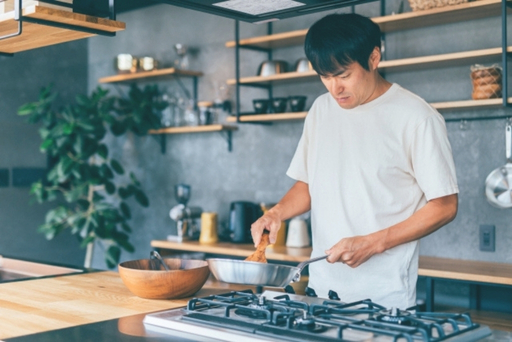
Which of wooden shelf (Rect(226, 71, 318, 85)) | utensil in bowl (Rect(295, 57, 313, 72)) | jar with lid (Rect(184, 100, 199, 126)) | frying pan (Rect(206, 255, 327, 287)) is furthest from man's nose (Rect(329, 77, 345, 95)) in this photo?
jar with lid (Rect(184, 100, 199, 126))

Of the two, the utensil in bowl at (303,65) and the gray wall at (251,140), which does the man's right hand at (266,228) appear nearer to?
the gray wall at (251,140)

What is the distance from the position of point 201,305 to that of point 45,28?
1029 millimetres

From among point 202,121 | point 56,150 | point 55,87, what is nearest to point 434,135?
point 202,121

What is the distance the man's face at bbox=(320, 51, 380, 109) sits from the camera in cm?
189

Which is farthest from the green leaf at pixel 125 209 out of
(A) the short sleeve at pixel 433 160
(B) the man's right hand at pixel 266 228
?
(A) the short sleeve at pixel 433 160

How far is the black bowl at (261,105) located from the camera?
4082 millimetres

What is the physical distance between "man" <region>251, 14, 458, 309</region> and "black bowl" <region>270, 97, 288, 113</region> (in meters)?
1.84

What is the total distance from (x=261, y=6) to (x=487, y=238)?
2097 millimetres

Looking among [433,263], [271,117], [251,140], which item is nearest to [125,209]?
[251,140]

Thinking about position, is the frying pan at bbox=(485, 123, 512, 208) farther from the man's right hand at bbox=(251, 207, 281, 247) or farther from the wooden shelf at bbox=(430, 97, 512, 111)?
the man's right hand at bbox=(251, 207, 281, 247)

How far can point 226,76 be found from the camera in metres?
4.63

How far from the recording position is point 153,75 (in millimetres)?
4746

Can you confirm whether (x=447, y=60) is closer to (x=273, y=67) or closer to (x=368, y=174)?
(x=273, y=67)

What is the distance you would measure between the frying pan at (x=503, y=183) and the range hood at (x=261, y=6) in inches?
68.7
